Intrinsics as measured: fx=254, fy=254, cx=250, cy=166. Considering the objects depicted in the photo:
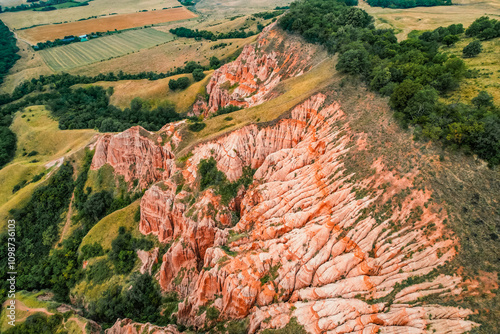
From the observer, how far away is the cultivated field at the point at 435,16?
9597 centimetres

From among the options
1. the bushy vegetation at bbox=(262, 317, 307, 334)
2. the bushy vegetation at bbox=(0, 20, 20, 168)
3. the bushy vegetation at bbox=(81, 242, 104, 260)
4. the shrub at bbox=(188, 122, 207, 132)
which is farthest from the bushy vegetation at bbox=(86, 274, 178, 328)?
the bushy vegetation at bbox=(0, 20, 20, 168)

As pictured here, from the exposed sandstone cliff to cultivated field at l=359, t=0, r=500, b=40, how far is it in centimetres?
7846

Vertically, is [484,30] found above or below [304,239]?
above

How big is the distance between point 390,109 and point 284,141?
2065 centimetres

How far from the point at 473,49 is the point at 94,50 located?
213m

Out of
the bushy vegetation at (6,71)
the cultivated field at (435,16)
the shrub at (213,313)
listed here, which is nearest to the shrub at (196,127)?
the shrub at (213,313)

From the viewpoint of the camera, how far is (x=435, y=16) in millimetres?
106562

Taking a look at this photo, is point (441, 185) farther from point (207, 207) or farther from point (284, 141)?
point (207, 207)

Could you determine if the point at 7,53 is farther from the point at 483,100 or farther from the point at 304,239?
the point at 483,100

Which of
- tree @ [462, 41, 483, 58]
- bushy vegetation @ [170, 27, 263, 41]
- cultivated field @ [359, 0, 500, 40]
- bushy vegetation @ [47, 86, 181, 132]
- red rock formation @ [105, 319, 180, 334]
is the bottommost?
red rock formation @ [105, 319, 180, 334]

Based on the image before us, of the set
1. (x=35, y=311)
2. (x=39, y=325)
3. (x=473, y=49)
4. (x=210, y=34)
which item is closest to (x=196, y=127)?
(x=39, y=325)

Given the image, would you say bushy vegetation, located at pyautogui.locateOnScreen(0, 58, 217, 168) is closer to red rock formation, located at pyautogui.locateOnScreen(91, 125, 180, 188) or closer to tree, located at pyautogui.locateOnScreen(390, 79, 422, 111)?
red rock formation, located at pyautogui.locateOnScreen(91, 125, 180, 188)

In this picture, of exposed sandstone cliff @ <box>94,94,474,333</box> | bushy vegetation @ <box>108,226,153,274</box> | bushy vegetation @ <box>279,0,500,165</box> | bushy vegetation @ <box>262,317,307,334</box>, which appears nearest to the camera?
exposed sandstone cliff @ <box>94,94,474,333</box>

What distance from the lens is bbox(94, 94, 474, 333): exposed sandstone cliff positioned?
96.3 ft
